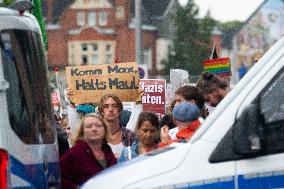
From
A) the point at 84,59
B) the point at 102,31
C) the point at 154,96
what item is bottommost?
the point at 84,59

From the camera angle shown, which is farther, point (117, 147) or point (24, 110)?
point (117, 147)

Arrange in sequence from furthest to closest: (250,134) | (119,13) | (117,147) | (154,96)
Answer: (119,13) → (154,96) → (117,147) → (250,134)

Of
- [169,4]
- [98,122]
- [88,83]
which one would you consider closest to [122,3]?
[169,4]

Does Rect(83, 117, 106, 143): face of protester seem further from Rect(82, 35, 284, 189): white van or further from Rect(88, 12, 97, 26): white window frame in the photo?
Rect(88, 12, 97, 26): white window frame

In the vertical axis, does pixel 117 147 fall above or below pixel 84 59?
above

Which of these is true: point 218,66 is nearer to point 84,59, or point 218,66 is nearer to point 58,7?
point 58,7

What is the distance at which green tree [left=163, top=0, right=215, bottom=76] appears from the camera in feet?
290

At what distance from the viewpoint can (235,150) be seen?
6555 millimetres

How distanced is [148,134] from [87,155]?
72cm

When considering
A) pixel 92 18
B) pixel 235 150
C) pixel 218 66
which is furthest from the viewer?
pixel 92 18

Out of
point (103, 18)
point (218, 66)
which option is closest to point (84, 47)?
point (103, 18)

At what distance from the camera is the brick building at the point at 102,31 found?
91750mm

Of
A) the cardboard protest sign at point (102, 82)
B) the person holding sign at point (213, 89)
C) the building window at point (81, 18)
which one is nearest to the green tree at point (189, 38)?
the building window at point (81, 18)

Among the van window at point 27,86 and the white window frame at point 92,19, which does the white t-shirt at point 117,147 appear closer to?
the van window at point 27,86
